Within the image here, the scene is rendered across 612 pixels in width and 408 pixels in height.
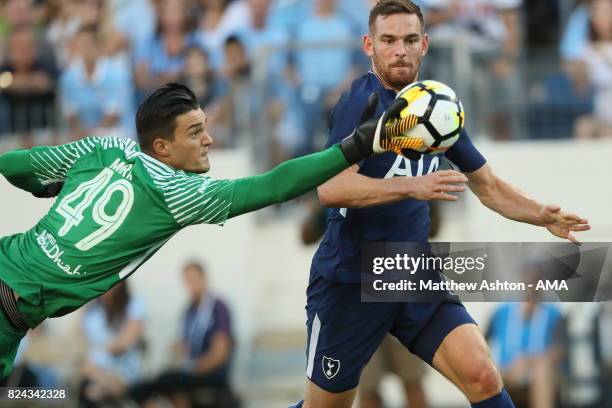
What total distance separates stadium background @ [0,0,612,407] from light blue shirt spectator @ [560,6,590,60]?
0.04 ft

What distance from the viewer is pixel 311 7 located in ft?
36.4

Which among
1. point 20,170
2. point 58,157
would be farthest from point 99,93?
point 58,157

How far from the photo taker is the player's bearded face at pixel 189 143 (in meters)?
5.82

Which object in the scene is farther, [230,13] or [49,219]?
[230,13]

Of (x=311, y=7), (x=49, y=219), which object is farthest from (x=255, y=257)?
(x=49, y=219)

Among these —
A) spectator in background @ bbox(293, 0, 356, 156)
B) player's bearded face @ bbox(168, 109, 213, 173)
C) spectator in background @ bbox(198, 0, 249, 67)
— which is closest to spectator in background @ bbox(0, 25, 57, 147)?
spectator in background @ bbox(198, 0, 249, 67)

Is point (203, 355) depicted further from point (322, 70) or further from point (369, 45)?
point (369, 45)

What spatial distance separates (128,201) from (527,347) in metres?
4.95

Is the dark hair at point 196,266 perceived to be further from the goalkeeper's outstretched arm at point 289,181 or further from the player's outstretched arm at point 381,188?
the goalkeeper's outstretched arm at point 289,181

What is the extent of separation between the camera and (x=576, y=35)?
35.6 ft

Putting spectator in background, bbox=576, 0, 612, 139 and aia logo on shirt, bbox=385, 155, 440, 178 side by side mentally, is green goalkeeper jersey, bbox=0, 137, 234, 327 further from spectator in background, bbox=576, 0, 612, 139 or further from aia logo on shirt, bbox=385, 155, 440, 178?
spectator in background, bbox=576, 0, 612, 139

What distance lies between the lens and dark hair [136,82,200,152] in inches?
229

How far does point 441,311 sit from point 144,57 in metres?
5.91

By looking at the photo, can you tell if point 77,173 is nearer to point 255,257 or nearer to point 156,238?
point 156,238
